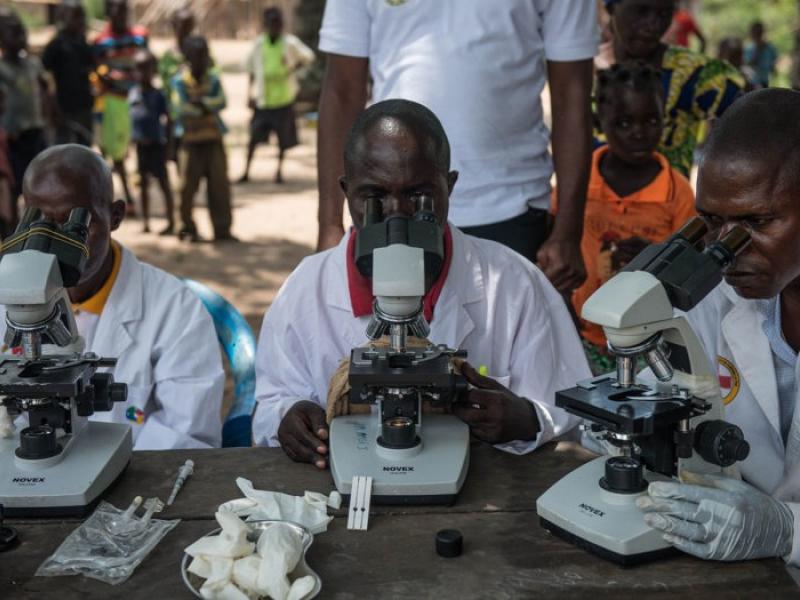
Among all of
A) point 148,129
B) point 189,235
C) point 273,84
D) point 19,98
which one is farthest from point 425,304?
point 273,84

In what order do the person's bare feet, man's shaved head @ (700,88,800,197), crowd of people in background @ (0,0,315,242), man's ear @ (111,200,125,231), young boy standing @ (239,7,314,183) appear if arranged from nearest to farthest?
man's shaved head @ (700,88,800,197)
man's ear @ (111,200,125,231)
crowd of people in background @ (0,0,315,242)
the person's bare feet
young boy standing @ (239,7,314,183)

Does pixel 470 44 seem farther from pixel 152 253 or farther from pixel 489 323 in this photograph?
pixel 152 253

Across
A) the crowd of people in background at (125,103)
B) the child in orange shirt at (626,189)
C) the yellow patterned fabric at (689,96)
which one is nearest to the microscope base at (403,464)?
the child in orange shirt at (626,189)

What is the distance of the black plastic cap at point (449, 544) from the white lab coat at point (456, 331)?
0.78 m

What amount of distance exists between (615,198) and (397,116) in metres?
1.62

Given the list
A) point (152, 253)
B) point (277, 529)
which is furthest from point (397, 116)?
point (152, 253)

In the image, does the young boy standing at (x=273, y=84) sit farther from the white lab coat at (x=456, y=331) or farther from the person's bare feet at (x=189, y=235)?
the white lab coat at (x=456, y=331)

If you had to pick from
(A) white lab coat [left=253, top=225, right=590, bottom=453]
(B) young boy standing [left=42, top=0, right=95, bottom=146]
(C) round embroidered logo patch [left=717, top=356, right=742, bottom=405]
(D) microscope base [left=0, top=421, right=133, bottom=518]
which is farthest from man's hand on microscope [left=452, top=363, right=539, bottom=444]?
(B) young boy standing [left=42, top=0, right=95, bottom=146]

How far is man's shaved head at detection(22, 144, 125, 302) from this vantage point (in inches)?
109

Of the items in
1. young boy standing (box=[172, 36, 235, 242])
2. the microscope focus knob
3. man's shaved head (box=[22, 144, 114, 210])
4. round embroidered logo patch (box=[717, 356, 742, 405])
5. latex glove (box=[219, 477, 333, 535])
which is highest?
man's shaved head (box=[22, 144, 114, 210])

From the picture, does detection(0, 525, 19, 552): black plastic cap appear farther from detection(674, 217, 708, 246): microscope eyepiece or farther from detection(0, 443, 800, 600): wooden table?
detection(674, 217, 708, 246): microscope eyepiece

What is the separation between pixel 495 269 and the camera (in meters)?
2.72

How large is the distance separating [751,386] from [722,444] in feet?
1.49

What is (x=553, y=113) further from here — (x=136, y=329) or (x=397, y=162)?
(x=136, y=329)
